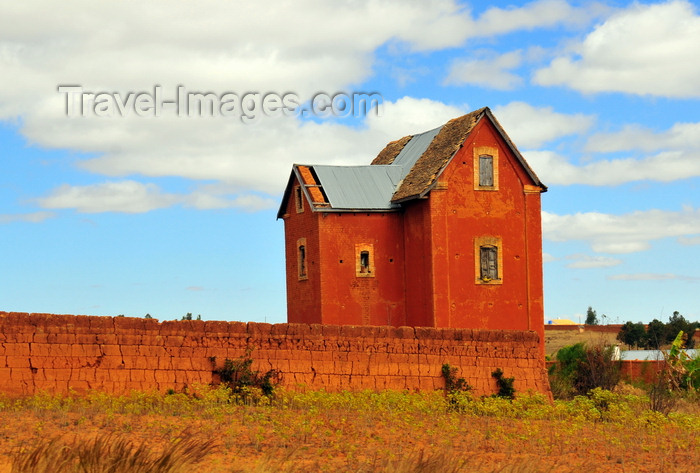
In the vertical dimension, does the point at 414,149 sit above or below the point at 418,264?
above

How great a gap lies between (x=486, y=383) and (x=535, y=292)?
8.13 metres

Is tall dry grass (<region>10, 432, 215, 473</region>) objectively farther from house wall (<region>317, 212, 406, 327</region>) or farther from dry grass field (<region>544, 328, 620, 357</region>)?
dry grass field (<region>544, 328, 620, 357</region>)

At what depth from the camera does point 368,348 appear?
22406mm

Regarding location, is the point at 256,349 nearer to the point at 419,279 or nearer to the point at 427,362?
the point at 427,362

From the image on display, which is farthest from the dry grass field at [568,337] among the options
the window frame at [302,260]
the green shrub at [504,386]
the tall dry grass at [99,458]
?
the tall dry grass at [99,458]

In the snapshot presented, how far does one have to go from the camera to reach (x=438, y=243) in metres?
29.8

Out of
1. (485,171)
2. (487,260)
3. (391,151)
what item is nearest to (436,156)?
(485,171)

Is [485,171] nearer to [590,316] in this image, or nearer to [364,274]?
[364,274]

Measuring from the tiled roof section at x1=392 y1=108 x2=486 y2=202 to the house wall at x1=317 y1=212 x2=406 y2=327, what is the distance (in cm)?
130

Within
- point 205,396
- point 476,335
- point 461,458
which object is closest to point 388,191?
point 476,335

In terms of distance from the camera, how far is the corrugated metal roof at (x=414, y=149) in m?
33.3

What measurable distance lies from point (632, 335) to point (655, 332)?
161 cm

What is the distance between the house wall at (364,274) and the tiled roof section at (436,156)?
1301 mm

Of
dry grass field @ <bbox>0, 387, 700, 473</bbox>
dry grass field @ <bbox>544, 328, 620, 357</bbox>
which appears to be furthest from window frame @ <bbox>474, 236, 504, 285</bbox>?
dry grass field @ <bbox>544, 328, 620, 357</bbox>
